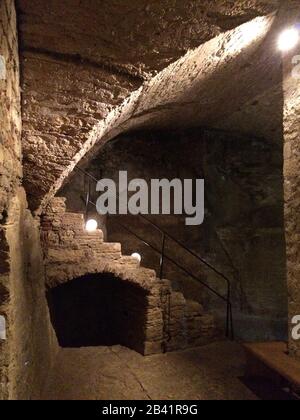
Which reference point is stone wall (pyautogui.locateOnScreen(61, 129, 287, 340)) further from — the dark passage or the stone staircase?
the stone staircase

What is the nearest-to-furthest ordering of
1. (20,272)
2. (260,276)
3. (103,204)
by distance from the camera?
(20,272) < (103,204) < (260,276)

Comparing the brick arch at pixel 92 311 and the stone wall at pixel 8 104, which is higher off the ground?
the stone wall at pixel 8 104

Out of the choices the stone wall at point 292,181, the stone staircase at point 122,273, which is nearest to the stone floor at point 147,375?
the stone staircase at point 122,273

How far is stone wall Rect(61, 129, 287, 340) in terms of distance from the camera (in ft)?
25.6

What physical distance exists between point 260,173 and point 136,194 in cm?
340

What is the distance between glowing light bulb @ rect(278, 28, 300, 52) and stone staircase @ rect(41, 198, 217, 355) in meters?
3.63

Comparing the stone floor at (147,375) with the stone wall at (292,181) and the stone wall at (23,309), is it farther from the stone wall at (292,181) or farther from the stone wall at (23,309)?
the stone wall at (292,181)

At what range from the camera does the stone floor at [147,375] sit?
3.98 metres

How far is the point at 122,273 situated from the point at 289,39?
4012mm

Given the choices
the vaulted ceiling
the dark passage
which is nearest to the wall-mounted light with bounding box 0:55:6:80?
the vaulted ceiling

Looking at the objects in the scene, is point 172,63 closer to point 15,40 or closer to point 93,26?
point 93,26

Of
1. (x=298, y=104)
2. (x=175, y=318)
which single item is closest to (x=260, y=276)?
(x=175, y=318)

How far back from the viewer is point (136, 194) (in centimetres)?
791

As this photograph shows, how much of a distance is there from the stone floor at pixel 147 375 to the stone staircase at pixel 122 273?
0.25 m
